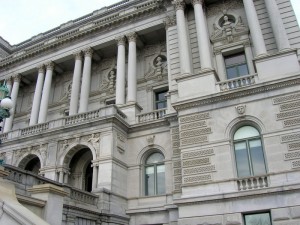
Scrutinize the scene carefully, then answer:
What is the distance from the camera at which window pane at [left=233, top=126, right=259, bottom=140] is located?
17719mm

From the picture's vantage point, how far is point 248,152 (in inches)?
686

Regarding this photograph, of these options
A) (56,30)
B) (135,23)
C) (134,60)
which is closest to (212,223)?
(134,60)

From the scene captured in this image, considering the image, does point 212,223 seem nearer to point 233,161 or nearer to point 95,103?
point 233,161

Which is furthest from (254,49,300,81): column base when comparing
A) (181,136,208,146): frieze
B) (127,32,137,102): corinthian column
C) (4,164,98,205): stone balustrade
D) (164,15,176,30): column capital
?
(4,164,98,205): stone balustrade

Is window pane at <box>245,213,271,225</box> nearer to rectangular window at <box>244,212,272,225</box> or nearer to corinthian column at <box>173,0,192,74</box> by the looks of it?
rectangular window at <box>244,212,272,225</box>

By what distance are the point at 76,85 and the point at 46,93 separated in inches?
140

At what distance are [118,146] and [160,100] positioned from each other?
7517mm

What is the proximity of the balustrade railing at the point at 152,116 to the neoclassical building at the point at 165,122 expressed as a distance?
97 millimetres

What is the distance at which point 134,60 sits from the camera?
2767 centimetres

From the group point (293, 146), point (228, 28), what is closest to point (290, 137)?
point (293, 146)

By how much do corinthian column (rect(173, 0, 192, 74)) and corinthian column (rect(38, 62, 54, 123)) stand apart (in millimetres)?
13931

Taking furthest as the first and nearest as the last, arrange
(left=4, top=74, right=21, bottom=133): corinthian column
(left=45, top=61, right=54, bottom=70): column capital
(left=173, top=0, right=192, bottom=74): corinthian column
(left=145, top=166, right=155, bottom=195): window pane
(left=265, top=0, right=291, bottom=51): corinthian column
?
1. (left=45, top=61, right=54, bottom=70): column capital
2. (left=4, top=74, right=21, bottom=133): corinthian column
3. (left=173, top=0, right=192, bottom=74): corinthian column
4. (left=145, top=166, right=155, bottom=195): window pane
5. (left=265, top=0, right=291, bottom=51): corinthian column

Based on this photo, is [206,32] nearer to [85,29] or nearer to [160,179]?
[160,179]

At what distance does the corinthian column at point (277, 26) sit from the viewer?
20062mm
